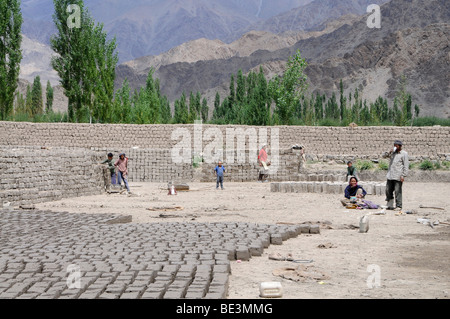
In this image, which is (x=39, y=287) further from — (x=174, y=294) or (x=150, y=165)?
(x=150, y=165)

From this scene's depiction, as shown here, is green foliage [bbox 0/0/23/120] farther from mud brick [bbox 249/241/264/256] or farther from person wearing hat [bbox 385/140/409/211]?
mud brick [bbox 249/241/264/256]

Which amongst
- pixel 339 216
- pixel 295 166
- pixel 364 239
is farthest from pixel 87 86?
pixel 364 239

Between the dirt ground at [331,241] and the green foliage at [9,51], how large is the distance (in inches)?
742

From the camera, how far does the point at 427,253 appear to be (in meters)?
8.29

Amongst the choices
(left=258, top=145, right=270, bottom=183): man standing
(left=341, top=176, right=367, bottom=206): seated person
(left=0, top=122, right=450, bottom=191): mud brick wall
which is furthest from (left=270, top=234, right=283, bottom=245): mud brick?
(left=0, top=122, right=450, bottom=191): mud brick wall

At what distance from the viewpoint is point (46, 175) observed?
1616cm

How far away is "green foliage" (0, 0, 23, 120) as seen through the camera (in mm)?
34094

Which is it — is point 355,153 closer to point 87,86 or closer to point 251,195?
point 251,195

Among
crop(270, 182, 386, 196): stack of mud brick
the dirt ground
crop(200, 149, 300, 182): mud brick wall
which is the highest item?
crop(200, 149, 300, 182): mud brick wall

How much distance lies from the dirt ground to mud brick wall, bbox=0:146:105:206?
0.55 meters

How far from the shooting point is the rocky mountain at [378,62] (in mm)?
78062

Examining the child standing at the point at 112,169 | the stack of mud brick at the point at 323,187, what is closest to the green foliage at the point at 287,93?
the stack of mud brick at the point at 323,187

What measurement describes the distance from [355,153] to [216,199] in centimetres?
1528
